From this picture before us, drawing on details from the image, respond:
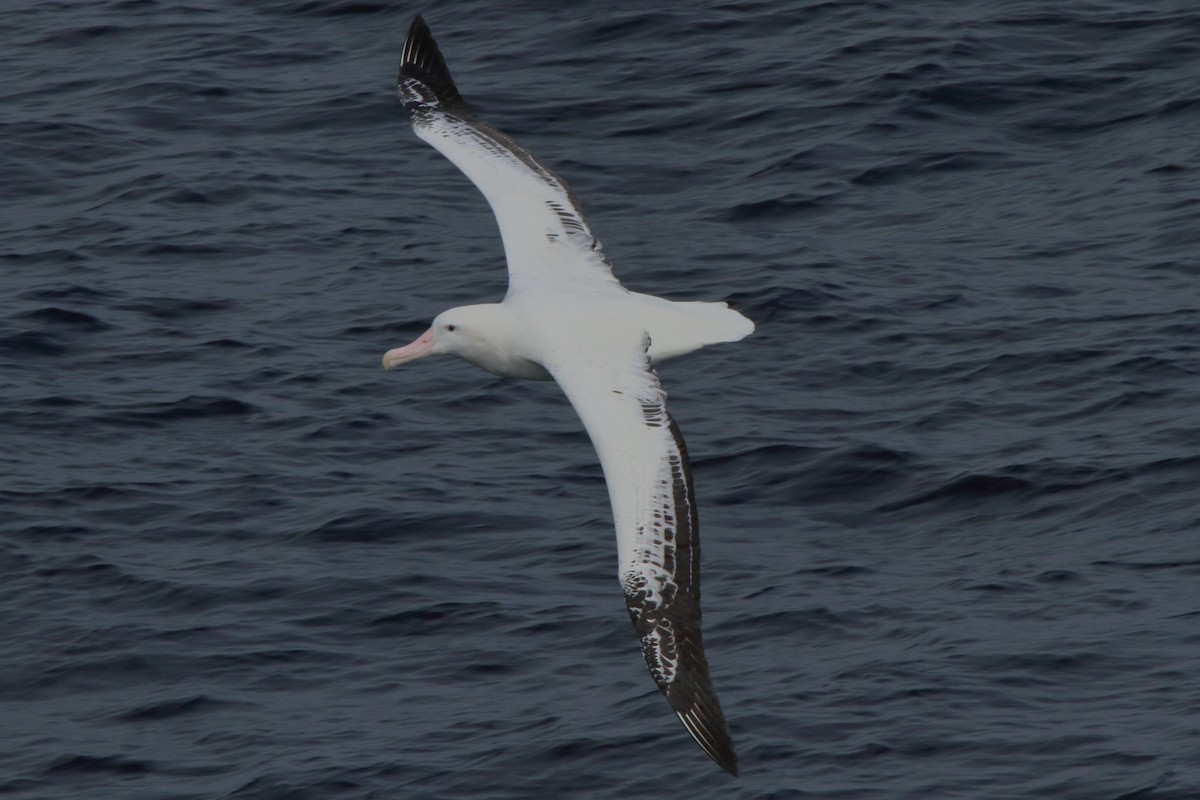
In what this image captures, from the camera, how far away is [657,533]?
10828 millimetres

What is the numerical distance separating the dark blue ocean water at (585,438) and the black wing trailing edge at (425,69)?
2.28 m

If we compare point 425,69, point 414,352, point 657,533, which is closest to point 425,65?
point 425,69

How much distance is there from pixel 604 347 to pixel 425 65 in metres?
4.50

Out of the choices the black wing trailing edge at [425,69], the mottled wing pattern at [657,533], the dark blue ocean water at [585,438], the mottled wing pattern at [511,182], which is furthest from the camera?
the black wing trailing edge at [425,69]

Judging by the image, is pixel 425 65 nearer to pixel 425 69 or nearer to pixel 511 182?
pixel 425 69

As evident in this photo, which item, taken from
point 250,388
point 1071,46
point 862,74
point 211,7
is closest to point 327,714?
point 250,388

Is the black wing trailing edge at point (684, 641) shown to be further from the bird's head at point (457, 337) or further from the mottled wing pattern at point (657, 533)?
the bird's head at point (457, 337)

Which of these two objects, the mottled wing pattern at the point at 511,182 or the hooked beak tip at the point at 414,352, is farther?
the mottled wing pattern at the point at 511,182

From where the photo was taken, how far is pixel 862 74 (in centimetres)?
2089

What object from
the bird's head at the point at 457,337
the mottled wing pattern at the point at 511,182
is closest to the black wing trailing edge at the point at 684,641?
the bird's head at the point at 457,337

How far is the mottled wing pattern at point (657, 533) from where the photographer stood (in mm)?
10367

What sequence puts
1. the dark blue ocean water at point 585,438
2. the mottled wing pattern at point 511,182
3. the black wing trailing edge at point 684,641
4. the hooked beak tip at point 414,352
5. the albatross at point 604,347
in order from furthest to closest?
the mottled wing pattern at point 511,182 < the dark blue ocean water at point 585,438 < the hooked beak tip at point 414,352 < the albatross at point 604,347 < the black wing trailing edge at point 684,641

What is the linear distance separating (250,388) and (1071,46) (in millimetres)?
9240

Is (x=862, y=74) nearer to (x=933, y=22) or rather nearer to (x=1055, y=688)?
(x=933, y=22)
